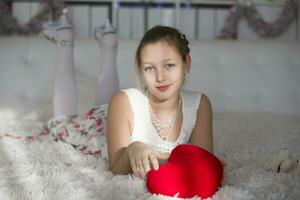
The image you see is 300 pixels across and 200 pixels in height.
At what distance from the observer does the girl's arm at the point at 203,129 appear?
3.79 feet

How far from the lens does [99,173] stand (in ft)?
3.28

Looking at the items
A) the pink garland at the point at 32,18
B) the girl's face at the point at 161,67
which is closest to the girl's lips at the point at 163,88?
the girl's face at the point at 161,67

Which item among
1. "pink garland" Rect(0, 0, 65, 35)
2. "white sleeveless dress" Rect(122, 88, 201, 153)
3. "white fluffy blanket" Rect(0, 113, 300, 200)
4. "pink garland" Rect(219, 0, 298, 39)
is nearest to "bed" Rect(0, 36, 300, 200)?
"white fluffy blanket" Rect(0, 113, 300, 200)

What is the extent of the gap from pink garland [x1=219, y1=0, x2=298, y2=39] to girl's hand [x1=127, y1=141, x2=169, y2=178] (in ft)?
8.25

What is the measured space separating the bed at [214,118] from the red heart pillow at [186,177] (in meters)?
0.03

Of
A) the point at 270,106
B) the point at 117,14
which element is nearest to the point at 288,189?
the point at 270,106

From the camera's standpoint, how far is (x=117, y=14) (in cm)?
334

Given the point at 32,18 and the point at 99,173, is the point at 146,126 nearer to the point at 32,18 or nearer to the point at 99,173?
the point at 99,173

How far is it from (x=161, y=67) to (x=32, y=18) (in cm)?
225

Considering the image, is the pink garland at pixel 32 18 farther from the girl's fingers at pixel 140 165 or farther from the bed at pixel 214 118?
the girl's fingers at pixel 140 165

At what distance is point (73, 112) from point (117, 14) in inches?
68.0

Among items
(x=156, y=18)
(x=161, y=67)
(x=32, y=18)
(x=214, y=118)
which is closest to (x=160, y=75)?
(x=161, y=67)

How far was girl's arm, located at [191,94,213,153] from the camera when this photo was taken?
116 centimetres

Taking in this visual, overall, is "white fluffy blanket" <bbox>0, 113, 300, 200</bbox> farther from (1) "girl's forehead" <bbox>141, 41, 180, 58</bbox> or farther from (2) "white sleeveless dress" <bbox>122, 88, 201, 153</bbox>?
(1) "girl's forehead" <bbox>141, 41, 180, 58</bbox>
